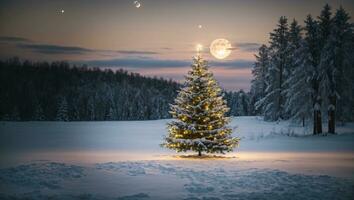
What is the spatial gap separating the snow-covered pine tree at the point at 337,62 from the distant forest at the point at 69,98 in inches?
3083

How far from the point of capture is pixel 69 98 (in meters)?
140

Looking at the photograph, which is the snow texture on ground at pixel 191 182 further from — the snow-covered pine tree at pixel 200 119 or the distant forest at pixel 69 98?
the distant forest at pixel 69 98

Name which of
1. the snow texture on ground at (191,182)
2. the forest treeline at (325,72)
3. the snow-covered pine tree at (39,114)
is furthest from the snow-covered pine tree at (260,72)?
the snow-covered pine tree at (39,114)

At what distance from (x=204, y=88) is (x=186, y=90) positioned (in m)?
1.09

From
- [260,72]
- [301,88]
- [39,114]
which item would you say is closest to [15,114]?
[39,114]

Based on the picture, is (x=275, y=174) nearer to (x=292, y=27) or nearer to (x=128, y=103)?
(x=292, y=27)

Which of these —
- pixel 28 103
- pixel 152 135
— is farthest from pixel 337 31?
pixel 28 103

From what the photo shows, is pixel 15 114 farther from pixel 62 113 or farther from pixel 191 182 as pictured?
pixel 191 182

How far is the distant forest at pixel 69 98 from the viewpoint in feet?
395

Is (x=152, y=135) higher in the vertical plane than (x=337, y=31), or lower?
lower

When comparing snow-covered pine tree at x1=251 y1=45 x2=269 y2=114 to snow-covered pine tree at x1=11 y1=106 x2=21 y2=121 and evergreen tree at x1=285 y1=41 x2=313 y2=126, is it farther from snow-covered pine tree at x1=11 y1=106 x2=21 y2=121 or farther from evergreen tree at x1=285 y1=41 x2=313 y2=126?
snow-covered pine tree at x1=11 y1=106 x2=21 y2=121

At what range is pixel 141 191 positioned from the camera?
568 inches

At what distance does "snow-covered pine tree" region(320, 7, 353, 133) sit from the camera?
42.6m

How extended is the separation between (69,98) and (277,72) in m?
93.1
